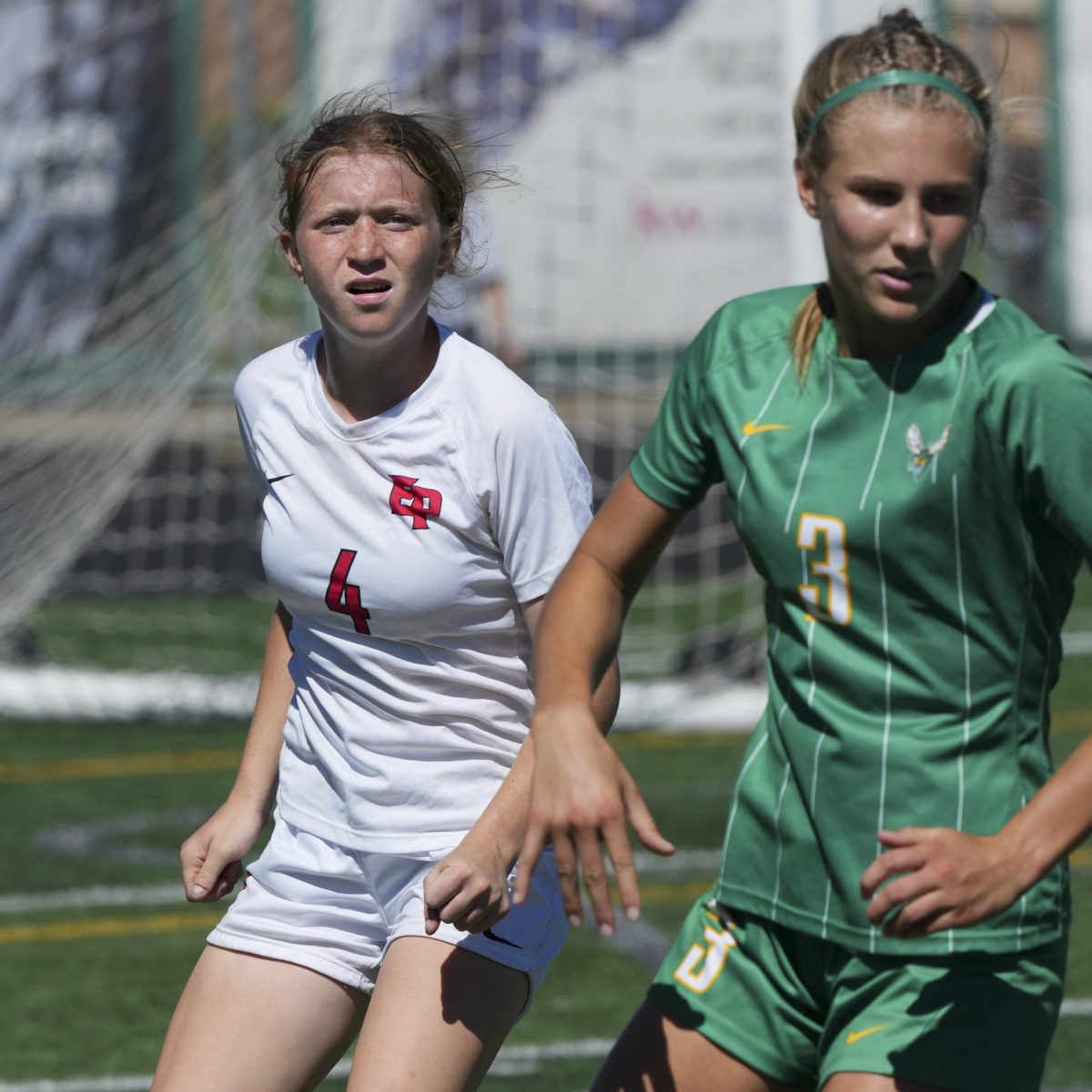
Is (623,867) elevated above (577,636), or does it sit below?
below

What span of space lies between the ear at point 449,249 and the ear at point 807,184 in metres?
0.63

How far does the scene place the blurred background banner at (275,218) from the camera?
823cm

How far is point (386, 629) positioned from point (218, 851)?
442 millimetres

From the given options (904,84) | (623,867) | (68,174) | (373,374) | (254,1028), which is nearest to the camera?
(623,867)

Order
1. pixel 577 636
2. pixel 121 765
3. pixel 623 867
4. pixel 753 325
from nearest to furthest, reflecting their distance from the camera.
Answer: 1. pixel 623 867
2. pixel 577 636
3. pixel 753 325
4. pixel 121 765

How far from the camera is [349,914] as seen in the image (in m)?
2.75

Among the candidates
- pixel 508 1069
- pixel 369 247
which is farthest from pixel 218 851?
pixel 508 1069

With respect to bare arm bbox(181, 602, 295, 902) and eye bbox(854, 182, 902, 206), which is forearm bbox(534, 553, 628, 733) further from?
bare arm bbox(181, 602, 295, 902)

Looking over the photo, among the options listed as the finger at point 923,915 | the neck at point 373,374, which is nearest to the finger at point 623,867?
the finger at point 923,915

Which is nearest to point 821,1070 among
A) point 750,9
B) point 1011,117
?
point 1011,117

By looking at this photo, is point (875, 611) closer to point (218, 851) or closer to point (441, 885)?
point (441, 885)

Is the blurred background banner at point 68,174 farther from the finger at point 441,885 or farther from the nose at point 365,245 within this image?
the finger at point 441,885

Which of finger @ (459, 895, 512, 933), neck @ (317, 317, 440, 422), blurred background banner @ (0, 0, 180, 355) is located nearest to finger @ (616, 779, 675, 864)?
finger @ (459, 895, 512, 933)

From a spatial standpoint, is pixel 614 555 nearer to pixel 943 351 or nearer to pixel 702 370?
pixel 702 370
